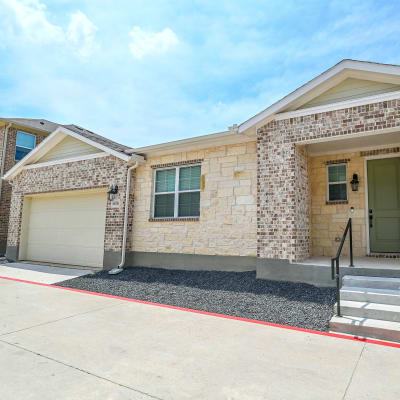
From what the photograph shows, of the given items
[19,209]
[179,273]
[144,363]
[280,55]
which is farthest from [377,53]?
[19,209]

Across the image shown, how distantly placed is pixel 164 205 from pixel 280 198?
12.6 feet

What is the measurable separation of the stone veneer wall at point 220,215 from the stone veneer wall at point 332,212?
1803mm

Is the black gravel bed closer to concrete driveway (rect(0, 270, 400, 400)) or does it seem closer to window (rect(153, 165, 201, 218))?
concrete driveway (rect(0, 270, 400, 400))

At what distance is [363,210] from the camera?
7.77 meters

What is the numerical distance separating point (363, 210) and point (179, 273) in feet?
16.3

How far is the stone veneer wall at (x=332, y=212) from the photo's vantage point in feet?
25.6

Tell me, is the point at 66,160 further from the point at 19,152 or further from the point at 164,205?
the point at 19,152

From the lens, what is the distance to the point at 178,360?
3486 millimetres

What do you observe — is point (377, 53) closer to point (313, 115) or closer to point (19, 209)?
point (313, 115)

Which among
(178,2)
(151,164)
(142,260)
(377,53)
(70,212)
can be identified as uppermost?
(178,2)

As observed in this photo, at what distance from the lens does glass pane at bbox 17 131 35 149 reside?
16344 millimetres

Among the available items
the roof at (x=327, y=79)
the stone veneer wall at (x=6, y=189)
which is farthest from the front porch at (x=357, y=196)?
the stone veneer wall at (x=6, y=189)

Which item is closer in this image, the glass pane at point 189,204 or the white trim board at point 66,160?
the glass pane at point 189,204

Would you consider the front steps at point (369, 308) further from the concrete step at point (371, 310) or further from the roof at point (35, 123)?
the roof at point (35, 123)
